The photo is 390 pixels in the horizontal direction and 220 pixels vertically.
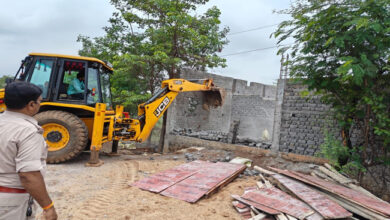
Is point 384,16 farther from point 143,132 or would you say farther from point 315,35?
point 143,132

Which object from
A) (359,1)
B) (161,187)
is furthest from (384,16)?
(161,187)

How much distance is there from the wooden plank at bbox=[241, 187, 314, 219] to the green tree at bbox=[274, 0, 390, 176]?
2047mm

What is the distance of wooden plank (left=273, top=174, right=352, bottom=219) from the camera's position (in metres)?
3.71

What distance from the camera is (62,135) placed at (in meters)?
6.11

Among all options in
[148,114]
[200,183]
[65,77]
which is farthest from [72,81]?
[200,183]

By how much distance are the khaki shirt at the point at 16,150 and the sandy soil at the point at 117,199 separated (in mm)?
2016

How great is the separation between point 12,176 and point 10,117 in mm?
401

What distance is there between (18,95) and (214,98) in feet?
28.3

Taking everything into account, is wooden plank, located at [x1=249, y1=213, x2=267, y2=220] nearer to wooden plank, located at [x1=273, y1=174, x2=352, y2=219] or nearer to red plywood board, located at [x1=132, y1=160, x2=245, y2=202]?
wooden plank, located at [x1=273, y1=174, x2=352, y2=219]

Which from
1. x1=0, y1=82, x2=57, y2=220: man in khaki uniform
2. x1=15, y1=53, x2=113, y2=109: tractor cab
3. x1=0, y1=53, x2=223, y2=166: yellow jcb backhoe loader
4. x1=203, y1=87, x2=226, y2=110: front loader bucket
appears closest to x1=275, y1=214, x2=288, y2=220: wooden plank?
x1=0, y1=82, x2=57, y2=220: man in khaki uniform

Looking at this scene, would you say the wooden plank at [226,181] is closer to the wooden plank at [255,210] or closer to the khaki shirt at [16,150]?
the wooden plank at [255,210]

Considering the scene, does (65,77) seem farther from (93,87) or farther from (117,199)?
(117,199)

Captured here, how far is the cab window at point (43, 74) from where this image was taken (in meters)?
6.12

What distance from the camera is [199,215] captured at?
150 inches
